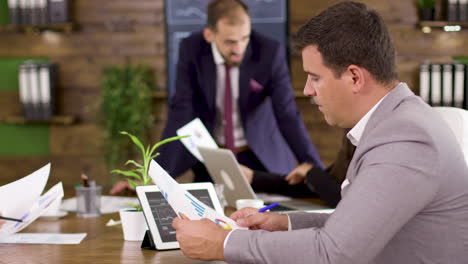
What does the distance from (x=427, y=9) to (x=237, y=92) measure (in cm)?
207

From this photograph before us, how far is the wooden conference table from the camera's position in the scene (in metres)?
1.41

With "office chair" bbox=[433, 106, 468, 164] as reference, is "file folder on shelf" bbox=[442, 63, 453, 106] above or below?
below

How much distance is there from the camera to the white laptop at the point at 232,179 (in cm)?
202

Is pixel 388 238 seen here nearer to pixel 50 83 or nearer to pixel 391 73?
pixel 391 73

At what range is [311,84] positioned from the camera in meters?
1.29

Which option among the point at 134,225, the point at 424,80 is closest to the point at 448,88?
the point at 424,80

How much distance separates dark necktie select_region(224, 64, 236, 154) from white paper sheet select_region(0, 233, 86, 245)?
1.31 m

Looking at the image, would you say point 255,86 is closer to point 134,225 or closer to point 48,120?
point 134,225

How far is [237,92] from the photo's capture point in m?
2.97

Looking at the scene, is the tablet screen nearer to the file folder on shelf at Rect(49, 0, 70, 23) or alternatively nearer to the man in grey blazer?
the man in grey blazer

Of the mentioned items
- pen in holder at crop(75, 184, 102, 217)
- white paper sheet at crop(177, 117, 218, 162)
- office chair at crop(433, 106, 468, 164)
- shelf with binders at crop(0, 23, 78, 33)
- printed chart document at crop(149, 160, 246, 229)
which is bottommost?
pen in holder at crop(75, 184, 102, 217)

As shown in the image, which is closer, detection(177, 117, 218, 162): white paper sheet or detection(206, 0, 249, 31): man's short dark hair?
detection(177, 117, 218, 162): white paper sheet

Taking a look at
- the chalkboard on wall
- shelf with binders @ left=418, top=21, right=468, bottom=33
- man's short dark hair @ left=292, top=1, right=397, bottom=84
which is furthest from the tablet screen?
shelf with binders @ left=418, top=21, right=468, bottom=33

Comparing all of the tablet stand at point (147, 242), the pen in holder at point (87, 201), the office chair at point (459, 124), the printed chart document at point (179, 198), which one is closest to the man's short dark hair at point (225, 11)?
the pen in holder at point (87, 201)
